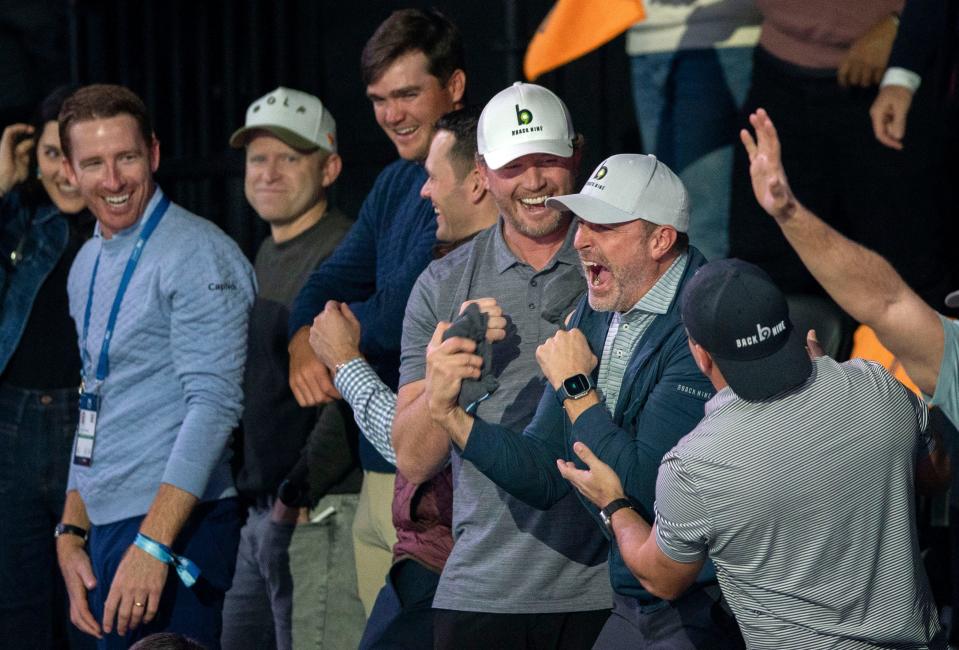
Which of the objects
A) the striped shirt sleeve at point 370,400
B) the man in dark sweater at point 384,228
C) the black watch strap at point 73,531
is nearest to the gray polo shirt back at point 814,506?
the striped shirt sleeve at point 370,400

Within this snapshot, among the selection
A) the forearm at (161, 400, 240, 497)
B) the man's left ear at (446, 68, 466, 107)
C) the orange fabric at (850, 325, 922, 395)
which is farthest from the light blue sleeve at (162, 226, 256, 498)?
the orange fabric at (850, 325, 922, 395)

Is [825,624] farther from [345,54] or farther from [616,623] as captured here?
[345,54]

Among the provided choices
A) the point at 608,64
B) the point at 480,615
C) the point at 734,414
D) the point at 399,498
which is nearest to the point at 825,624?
the point at 734,414

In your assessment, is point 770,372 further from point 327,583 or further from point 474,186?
point 327,583

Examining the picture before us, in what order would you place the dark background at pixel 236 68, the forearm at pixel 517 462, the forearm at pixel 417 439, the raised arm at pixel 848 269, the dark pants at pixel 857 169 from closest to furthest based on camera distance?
the raised arm at pixel 848 269 < the forearm at pixel 517 462 < the forearm at pixel 417 439 < the dark pants at pixel 857 169 < the dark background at pixel 236 68

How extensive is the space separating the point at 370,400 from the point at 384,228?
2.21 ft

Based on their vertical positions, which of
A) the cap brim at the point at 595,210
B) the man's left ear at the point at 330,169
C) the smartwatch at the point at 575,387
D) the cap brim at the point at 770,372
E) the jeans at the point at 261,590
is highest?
the cap brim at the point at 595,210

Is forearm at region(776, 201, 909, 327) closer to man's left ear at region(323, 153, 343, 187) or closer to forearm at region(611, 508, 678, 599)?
forearm at region(611, 508, 678, 599)

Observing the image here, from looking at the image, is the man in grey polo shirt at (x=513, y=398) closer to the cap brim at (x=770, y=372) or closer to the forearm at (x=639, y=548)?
the forearm at (x=639, y=548)

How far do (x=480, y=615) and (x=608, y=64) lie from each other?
2371 mm

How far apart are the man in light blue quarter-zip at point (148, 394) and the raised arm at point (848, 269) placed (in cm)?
168

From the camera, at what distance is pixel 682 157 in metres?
4.42

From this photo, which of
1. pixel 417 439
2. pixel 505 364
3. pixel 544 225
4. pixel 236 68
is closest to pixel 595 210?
pixel 544 225

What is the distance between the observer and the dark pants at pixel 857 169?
13.7 feet
